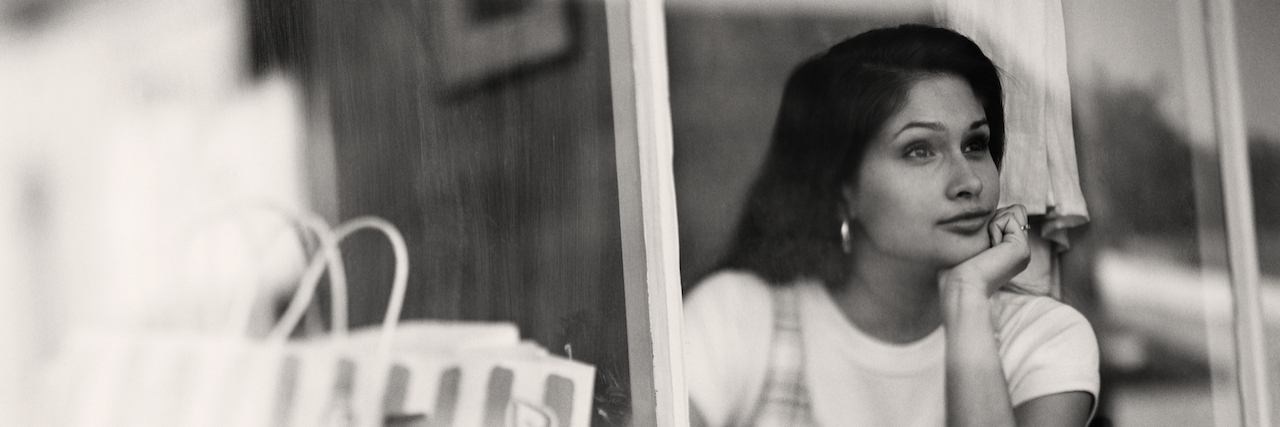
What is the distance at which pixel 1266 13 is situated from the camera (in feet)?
7.29

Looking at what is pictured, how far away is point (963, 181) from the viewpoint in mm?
1951

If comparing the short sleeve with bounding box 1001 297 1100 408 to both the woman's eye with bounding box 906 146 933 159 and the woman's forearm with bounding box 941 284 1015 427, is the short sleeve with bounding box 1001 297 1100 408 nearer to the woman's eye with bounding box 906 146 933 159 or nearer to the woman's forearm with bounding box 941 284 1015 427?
the woman's forearm with bounding box 941 284 1015 427

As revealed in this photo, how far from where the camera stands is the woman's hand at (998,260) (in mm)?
1961

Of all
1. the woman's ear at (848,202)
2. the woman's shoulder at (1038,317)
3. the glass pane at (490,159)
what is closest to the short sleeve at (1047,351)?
the woman's shoulder at (1038,317)

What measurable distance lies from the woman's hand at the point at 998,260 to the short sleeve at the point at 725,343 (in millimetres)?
343

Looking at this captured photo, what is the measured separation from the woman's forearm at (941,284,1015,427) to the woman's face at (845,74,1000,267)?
0.25ft

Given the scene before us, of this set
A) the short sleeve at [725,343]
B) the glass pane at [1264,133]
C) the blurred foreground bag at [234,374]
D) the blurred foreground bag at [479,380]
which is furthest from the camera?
the glass pane at [1264,133]

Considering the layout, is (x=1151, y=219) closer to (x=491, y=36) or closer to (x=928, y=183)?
(x=928, y=183)

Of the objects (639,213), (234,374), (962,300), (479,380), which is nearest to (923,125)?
(962,300)

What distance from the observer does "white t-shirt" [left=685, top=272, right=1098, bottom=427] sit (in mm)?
1830

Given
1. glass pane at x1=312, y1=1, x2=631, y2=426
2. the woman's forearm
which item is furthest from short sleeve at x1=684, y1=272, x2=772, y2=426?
the woman's forearm

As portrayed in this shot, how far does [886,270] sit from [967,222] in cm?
17

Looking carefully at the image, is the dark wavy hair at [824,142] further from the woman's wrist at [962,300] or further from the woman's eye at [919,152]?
the woman's wrist at [962,300]

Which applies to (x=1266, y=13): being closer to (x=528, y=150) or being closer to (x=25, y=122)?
(x=528, y=150)
